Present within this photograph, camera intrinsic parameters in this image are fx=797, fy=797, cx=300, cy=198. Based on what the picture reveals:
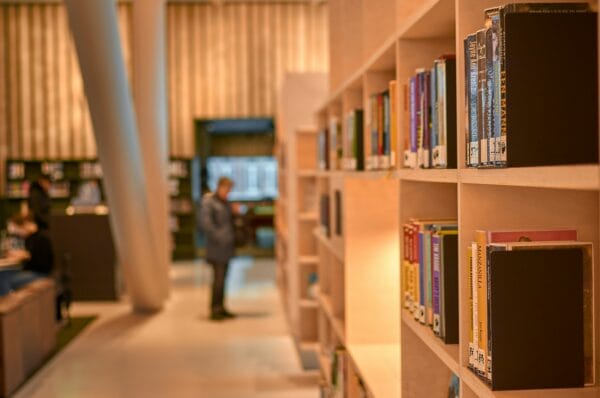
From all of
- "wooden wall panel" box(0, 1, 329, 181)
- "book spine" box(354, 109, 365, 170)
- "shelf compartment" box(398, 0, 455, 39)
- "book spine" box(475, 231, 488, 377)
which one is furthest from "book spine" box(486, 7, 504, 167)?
"wooden wall panel" box(0, 1, 329, 181)

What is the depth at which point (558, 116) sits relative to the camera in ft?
5.10

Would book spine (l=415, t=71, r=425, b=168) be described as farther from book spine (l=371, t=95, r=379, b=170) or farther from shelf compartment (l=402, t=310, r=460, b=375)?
book spine (l=371, t=95, r=379, b=170)

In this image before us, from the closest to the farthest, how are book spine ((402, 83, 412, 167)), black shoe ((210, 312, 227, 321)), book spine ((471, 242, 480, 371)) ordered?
book spine ((471, 242, 480, 371))
book spine ((402, 83, 412, 167))
black shoe ((210, 312, 227, 321))

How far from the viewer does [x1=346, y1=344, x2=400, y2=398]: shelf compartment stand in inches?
123

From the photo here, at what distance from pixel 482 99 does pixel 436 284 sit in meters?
0.77

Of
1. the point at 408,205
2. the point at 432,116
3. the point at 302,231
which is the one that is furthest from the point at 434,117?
the point at 302,231

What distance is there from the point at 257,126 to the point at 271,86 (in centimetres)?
118

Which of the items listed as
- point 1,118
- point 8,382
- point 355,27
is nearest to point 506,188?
point 355,27

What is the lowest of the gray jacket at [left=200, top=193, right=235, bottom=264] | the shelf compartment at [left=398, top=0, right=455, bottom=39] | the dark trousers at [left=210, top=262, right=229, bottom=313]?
the dark trousers at [left=210, top=262, right=229, bottom=313]

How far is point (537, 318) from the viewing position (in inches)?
67.3

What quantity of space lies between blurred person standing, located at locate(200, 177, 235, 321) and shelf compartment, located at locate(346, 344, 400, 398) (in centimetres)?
574

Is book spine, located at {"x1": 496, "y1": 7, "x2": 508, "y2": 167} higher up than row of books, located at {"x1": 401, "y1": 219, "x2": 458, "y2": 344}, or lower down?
higher up

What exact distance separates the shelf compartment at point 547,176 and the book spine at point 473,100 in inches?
2.8

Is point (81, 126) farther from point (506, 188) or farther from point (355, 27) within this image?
point (506, 188)
